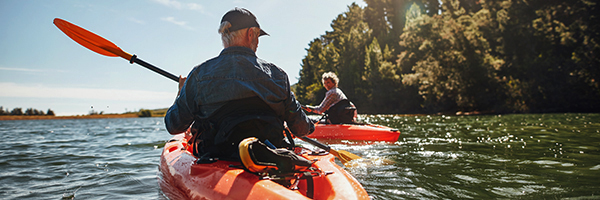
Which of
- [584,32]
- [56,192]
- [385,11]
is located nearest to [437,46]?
[584,32]

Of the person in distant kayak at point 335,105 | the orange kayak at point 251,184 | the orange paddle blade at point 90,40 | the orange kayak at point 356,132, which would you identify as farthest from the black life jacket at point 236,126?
the person in distant kayak at point 335,105

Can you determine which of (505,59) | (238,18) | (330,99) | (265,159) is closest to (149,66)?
(238,18)

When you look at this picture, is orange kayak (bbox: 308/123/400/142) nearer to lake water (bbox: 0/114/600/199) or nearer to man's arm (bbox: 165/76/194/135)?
lake water (bbox: 0/114/600/199)

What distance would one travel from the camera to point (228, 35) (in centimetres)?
257

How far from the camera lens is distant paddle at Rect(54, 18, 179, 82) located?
15.9 ft

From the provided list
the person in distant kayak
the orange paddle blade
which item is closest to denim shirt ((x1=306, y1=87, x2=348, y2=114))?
the person in distant kayak

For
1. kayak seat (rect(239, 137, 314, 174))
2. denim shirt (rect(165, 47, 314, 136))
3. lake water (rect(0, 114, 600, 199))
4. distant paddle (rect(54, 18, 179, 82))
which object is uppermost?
distant paddle (rect(54, 18, 179, 82))

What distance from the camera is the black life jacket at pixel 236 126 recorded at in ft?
7.53

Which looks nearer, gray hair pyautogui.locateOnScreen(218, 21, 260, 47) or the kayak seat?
the kayak seat

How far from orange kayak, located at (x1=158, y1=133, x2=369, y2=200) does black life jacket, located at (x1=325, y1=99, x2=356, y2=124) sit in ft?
19.7

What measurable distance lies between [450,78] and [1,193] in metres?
29.9

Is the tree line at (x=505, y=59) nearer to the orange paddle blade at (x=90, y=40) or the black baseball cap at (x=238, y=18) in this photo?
the orange paddle blade at (x=90, y=40)

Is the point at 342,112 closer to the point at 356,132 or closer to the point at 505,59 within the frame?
the point at 356,132

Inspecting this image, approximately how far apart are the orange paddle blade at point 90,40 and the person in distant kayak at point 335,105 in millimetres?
4668
